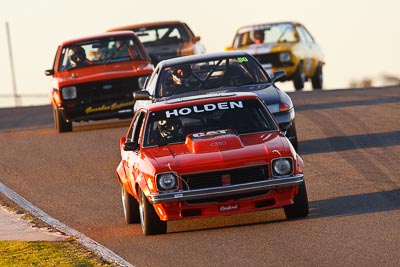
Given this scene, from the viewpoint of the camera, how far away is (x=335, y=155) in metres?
18.2

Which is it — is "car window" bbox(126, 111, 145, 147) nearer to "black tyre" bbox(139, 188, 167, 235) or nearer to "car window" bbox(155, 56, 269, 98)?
"black tyre" bbox(139, 188, 167, 235)

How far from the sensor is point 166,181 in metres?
12.7

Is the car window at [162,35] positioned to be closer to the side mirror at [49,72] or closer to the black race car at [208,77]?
the side mirror at [49,72]

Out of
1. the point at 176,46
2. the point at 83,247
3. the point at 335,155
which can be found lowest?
the point at 176,46

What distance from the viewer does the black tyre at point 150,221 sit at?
12.9m

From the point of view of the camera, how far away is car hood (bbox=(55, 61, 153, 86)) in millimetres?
24312

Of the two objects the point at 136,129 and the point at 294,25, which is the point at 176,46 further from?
the point at 136,129

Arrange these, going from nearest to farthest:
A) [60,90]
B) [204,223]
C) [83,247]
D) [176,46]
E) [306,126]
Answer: [83,247] < [204,223] < [306,126] < [60,90] < [176,46]

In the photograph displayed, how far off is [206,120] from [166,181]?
1346 mm

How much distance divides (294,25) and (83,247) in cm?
2237

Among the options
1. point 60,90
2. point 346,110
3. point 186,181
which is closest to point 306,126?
point 346,110

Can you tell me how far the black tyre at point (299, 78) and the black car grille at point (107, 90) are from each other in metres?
10.0

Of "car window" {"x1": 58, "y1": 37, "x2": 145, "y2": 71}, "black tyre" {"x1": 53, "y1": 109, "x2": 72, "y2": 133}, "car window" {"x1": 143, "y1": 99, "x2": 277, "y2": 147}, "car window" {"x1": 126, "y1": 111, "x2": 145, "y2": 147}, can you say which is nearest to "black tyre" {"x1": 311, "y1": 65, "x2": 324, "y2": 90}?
"car window" {"x1": 58, "y1": 37, "x2": 145, "y2": 71}

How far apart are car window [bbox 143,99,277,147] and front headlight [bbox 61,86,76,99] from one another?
411 inches
